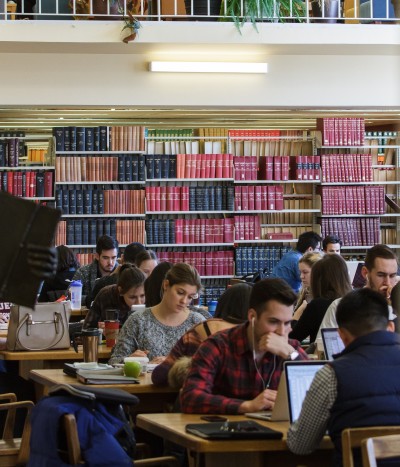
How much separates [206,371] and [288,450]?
642 millimetres

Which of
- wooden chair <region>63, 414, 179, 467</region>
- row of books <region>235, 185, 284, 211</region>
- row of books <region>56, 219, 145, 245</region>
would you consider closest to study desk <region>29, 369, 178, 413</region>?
wooden chair <region>63, 414, 179, 467</region>

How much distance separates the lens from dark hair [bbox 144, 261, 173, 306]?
6.21 m

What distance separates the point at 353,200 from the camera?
11430 mm

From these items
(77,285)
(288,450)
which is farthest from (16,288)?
(77,285)

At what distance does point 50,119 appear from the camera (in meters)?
11.5

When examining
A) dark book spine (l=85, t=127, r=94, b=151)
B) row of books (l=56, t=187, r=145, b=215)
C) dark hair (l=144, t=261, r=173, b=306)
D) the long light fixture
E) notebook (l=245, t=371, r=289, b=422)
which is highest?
the long light fixture

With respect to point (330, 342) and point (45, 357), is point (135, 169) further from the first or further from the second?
point (330, 342)

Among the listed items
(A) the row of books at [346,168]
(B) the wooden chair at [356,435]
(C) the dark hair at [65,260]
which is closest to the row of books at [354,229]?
(A) the row of books at [346,168]

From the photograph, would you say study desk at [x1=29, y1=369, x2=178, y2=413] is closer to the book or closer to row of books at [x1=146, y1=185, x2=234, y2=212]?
the book

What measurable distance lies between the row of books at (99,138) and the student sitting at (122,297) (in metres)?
4.42

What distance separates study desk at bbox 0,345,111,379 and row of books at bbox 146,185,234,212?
4.97 m

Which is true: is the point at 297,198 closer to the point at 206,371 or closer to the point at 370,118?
the point at 370,118

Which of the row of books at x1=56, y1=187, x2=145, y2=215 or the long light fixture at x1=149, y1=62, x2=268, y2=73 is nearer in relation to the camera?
the long light fixture at x1=149, y1=62, x2=268, y2=73

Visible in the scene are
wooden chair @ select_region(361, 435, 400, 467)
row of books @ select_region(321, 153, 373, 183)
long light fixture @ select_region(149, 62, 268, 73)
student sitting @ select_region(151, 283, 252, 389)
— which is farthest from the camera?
row of books @ select_region(321, 153, 373, 183)
